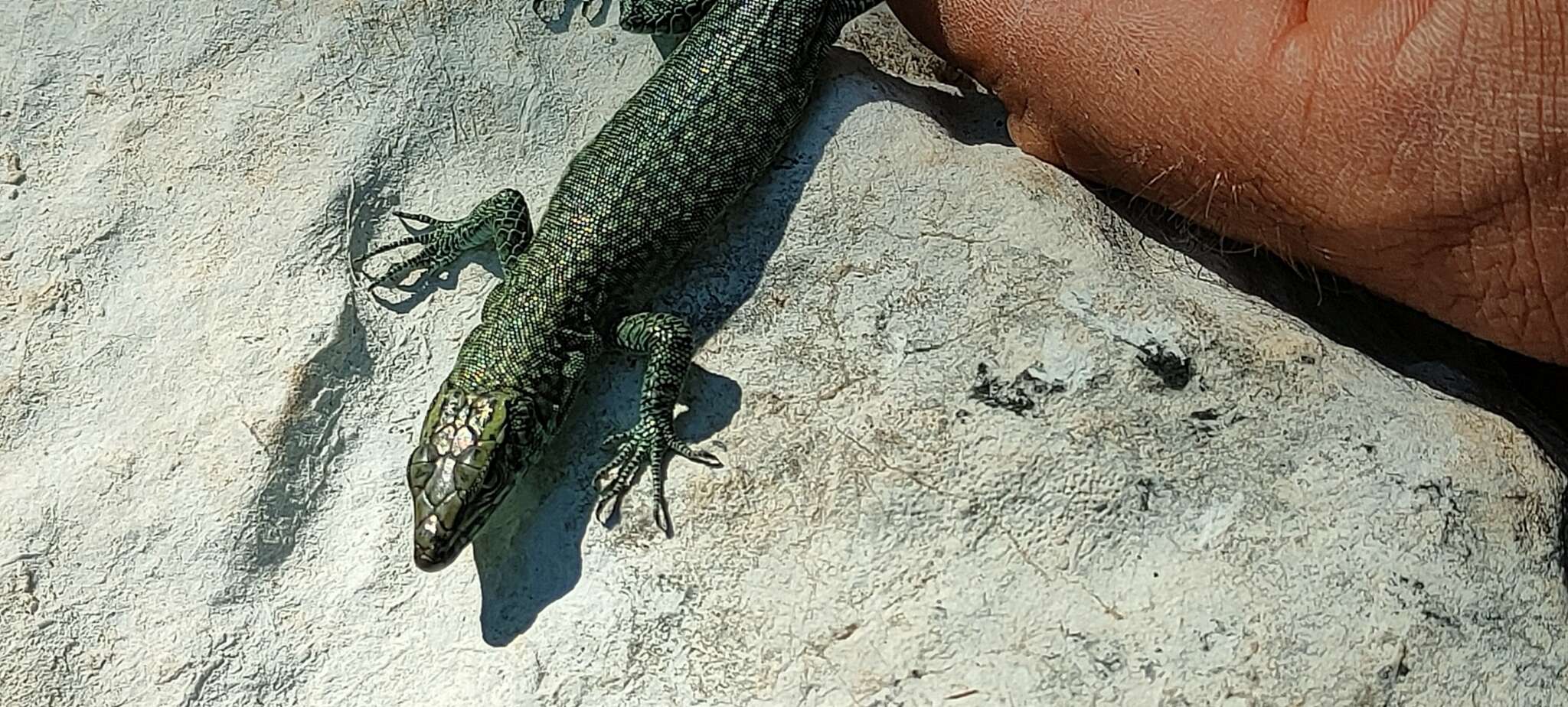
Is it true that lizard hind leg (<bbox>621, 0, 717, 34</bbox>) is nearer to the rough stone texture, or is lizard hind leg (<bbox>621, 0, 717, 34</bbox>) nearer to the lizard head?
the rough stone texture

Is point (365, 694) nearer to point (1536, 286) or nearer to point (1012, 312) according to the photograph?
point (1012, 312)

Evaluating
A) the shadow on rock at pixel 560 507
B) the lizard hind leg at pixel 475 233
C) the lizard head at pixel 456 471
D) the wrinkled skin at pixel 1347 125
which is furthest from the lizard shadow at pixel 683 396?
Answer: the wrinkled skin at pixel 1347 125

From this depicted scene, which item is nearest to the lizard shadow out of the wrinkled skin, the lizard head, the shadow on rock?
the shadow on rock

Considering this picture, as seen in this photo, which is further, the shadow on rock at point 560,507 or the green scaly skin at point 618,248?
the green scaly skin at point 618,248

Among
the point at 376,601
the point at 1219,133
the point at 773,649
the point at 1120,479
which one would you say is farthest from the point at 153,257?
the point at 1219,133

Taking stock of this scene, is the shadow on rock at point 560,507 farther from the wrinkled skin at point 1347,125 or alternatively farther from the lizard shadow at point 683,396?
the wrinkled skin at point 1347,125

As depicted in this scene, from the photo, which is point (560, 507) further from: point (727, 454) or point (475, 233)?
point (475, 233)
